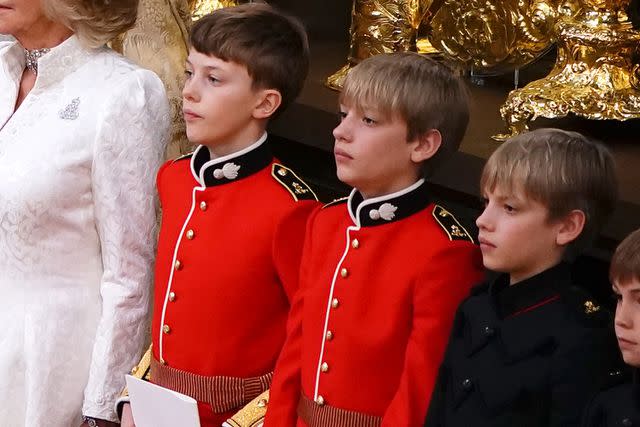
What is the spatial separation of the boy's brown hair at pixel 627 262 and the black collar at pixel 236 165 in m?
0.77

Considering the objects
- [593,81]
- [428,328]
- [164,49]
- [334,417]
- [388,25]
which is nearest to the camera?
[428,328]

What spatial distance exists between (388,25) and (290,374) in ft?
3.38

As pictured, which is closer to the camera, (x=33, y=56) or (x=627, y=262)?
(x=627, y=262)

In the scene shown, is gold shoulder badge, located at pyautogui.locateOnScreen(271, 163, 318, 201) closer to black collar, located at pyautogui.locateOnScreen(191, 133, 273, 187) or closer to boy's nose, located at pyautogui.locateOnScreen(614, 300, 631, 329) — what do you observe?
black collar, located at pyautogui.locateOnScreen(191, 133, 273, 187)

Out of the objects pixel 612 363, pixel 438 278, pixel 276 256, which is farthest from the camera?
pixel 276 256

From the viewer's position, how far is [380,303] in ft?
7.50

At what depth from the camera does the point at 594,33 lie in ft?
8.82

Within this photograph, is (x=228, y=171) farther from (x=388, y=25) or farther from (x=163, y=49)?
(x=388, y=25)

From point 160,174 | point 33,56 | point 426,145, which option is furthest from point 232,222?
point 33,56

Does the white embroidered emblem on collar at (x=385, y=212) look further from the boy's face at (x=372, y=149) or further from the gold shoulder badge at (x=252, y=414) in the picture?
the gold shoulder badge at (x=252, y=414)

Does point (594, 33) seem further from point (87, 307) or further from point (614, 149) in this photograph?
point (87, 307)

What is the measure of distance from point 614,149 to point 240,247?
28.3 inches

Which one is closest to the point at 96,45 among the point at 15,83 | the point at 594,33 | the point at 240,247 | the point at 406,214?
the point at 15,83

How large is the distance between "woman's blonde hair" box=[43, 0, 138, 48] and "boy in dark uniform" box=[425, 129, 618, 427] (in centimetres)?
80
